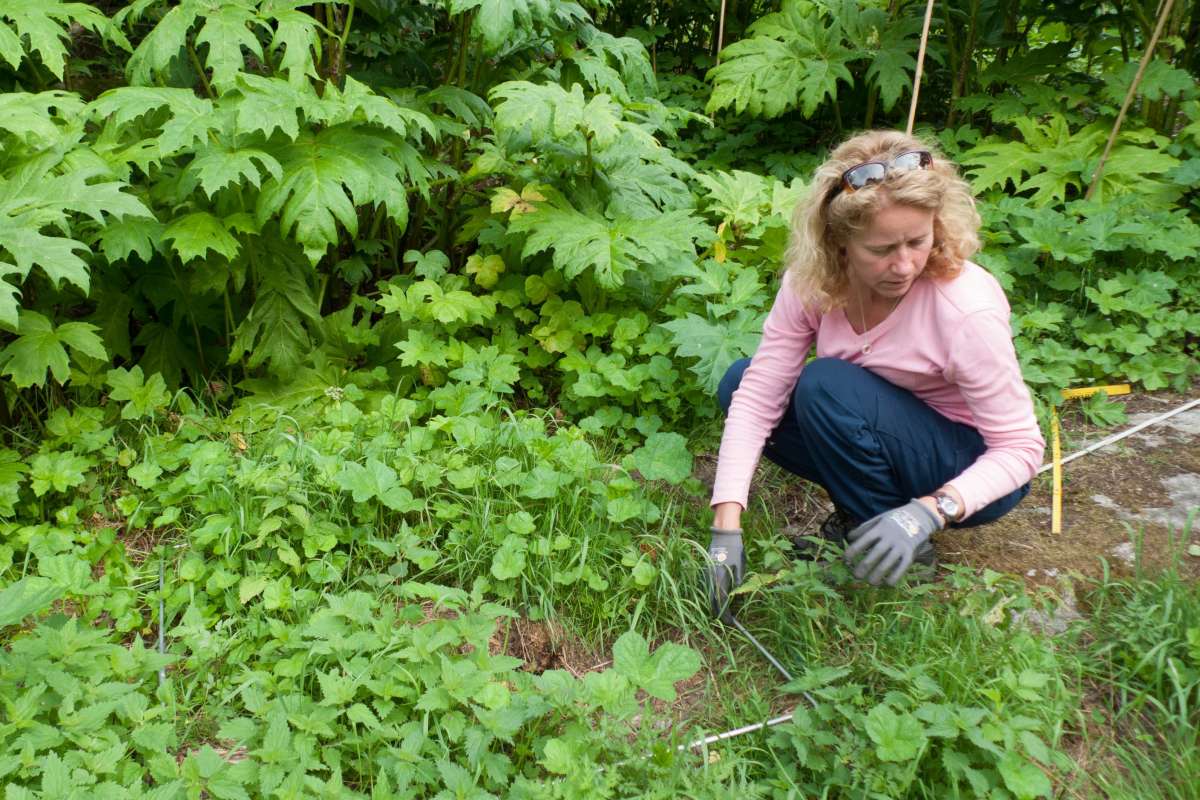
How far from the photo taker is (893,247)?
1.90 m

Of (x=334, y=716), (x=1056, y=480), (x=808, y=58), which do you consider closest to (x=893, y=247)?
(x=1056, y=480)

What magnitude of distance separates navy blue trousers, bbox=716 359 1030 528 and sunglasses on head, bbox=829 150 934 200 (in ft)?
1.51

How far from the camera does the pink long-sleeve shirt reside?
195 cm

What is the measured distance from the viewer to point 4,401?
276cm

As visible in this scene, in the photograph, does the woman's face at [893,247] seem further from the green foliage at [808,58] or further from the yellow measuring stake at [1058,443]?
the green foliage at [808,58]

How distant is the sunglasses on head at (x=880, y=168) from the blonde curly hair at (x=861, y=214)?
0.01 meters

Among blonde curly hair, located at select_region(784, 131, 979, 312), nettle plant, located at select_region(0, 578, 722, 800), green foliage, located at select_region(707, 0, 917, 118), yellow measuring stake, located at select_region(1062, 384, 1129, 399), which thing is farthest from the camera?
green foliage, located at select_region(707, 0, 917, 118)

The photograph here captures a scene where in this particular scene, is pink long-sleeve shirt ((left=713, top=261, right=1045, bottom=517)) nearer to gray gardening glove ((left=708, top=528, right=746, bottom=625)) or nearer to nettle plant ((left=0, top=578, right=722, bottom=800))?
gray gardening glove ((left=708, top=528, right=746, bottom=625))

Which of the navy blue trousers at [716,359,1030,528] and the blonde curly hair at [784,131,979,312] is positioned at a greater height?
the blonde curly hair at [784,131,979,312]

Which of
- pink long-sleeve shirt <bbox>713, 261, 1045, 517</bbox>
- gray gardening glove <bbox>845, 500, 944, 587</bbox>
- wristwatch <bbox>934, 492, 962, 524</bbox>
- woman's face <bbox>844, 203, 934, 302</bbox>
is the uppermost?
woman's face <bbox>844, 203, 934, 302</bbox>

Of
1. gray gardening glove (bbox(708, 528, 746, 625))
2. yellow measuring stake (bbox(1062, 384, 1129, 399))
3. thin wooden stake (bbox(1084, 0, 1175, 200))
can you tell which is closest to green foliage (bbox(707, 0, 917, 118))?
thin wooden stake (bbox(1084, 0, 1175, 200))

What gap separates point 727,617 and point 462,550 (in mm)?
706

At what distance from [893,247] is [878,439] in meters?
0.48

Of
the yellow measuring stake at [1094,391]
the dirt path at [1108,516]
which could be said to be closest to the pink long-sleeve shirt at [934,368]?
the dirt path at [1108,516]
